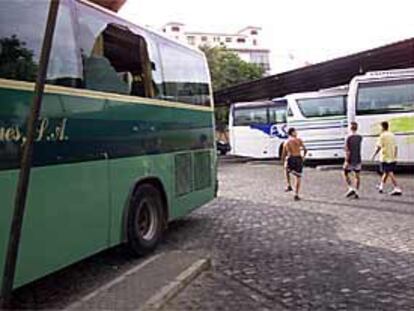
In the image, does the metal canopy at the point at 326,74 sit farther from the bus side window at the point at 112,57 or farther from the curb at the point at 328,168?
the bus side window at the point at 112,57

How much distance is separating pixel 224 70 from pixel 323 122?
76.3 ft

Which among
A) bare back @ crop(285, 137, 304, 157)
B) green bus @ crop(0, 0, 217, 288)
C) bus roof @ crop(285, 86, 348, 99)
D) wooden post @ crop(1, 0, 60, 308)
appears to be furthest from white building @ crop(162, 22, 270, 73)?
wooden post @ crop(1, 0, 60, 308)

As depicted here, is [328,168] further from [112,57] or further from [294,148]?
[112,57]

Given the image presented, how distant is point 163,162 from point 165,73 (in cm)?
128

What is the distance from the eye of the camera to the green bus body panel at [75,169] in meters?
5.23

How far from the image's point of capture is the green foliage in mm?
5254

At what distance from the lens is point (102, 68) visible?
6957mm

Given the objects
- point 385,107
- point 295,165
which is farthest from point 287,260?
point 385,107

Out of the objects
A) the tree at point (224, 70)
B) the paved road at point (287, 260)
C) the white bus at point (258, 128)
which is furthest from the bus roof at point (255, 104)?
the paved road at point (287, 260)

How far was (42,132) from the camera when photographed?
5574mm

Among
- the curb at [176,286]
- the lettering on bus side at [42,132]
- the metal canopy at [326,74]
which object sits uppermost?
the metal canopy at [326,74]

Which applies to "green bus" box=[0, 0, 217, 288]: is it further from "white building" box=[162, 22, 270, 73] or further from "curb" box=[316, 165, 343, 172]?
"white building" box=[162, 22, 270, 73]

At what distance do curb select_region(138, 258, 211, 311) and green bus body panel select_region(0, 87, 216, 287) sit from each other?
89 cm

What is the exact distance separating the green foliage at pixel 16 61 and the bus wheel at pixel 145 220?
2.58 meters
